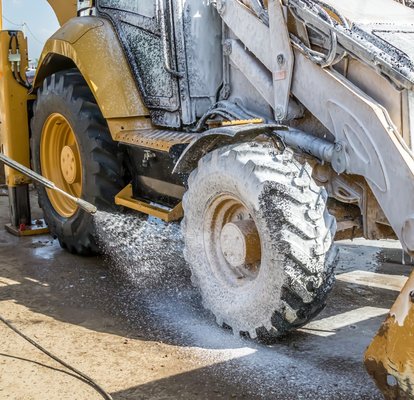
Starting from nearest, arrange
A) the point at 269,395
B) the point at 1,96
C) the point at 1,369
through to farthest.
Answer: the point at 269,395 → the point at 1,369 → the point at 1,96

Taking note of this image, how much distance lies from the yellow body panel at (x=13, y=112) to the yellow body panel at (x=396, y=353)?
4759 millimetres

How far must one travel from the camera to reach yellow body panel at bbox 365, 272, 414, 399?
2.66m

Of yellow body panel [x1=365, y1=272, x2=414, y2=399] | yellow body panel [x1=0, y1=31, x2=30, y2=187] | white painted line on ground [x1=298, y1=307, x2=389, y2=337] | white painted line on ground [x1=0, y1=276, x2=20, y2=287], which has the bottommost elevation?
white painted line on ground [x1=0, y1=276, x2=20, y2=287]

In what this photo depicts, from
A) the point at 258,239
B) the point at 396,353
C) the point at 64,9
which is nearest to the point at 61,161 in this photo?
the point at 64,9

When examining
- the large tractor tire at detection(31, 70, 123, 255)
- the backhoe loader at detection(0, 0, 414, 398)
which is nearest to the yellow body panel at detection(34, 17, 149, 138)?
the backhoe loader at detection(0, 0, 414, 398)

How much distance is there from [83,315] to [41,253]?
5.57 ft

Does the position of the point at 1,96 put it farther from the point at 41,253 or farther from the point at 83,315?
the point at 83,315

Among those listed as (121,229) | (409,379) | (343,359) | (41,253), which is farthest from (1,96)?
(409,379)

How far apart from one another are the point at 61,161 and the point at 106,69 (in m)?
1.16

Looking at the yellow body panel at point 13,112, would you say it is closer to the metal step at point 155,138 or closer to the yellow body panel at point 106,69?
the yellow body panel at point 106,69

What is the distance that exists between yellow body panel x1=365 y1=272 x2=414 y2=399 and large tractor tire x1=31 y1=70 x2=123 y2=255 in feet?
10.2

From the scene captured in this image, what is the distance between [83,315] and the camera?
459cm

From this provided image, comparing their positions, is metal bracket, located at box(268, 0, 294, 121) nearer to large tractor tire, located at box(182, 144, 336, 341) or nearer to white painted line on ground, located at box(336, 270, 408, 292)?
large tractor tire, located at box(182, 144, 336, 341)

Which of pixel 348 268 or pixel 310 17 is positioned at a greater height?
pixel 310 17
